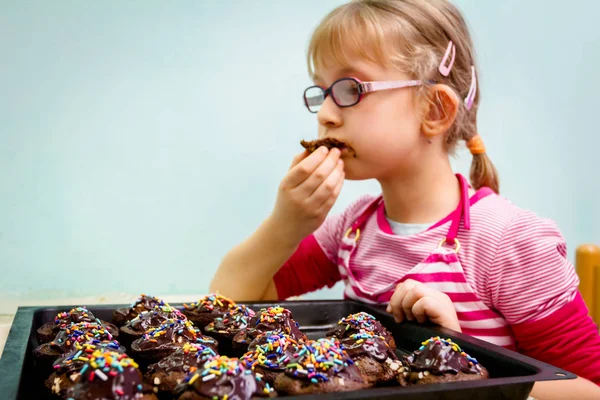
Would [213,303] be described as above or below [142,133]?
below

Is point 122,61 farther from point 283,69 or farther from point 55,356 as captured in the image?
point 55,356

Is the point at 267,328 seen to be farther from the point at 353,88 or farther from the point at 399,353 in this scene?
the point at 353,88

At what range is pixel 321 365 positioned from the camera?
1.00m

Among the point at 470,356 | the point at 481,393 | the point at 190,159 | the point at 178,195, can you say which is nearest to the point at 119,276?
the point at 178,195

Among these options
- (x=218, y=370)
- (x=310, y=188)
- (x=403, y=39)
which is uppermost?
(x=403, y=39)

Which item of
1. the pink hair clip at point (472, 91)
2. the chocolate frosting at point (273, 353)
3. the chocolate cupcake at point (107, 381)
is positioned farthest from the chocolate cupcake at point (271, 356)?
the pink hair clip at point (472, 91)

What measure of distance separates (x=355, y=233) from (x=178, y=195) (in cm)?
82

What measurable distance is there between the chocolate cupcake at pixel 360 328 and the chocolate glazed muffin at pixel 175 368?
0.37 metres

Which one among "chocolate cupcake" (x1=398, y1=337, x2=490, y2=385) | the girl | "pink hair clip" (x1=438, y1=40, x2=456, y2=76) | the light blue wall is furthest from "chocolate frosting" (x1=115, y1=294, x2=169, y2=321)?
"pink hair clip" (x1=438, y1=40, x2=456, y2=76)

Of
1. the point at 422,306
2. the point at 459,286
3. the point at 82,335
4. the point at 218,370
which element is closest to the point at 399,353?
the point at 422,306

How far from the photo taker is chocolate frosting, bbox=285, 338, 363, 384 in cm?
99

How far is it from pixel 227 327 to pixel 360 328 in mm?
340

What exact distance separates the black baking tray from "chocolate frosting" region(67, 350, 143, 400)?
10 cm

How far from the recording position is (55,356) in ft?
3.86
